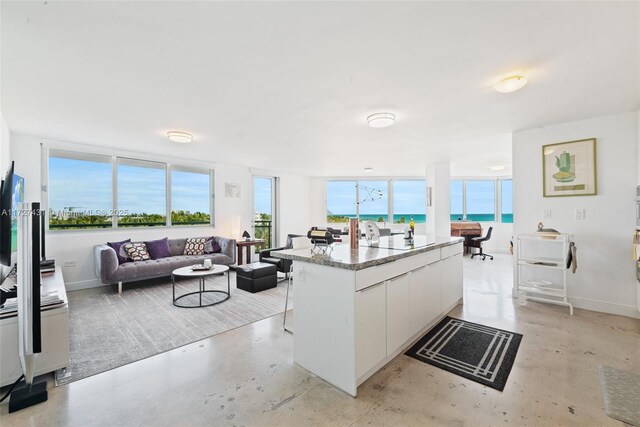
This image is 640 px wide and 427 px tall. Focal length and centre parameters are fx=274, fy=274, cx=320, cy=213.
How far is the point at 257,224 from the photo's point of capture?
300 inches

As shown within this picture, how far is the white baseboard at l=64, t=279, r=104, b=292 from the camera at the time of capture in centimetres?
451

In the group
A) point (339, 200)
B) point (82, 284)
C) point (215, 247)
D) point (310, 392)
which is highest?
point (339, 200)

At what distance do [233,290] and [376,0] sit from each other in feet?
14.0

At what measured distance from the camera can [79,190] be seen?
4.77 m

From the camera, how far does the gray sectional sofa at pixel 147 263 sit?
13.9 feet

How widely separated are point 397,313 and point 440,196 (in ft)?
16.3

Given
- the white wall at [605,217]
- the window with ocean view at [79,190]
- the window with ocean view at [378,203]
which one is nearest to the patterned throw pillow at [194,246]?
the window with ocean view at [79,190]

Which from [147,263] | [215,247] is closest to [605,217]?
[215,247]

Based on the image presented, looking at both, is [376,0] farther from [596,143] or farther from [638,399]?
[596,143]

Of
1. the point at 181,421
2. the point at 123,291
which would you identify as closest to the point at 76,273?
the point at 123,291

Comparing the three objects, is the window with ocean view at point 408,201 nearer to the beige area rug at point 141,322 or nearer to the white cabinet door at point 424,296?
the beige area rug at point 141,322

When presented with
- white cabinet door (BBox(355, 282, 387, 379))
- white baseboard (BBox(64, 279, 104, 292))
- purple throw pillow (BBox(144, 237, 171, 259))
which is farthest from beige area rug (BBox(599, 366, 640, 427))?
white baseboard (BBox(64, 279, 104, 292))

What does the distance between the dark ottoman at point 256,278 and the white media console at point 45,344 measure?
2.35 m

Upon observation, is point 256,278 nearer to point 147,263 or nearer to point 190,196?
point 147,263
